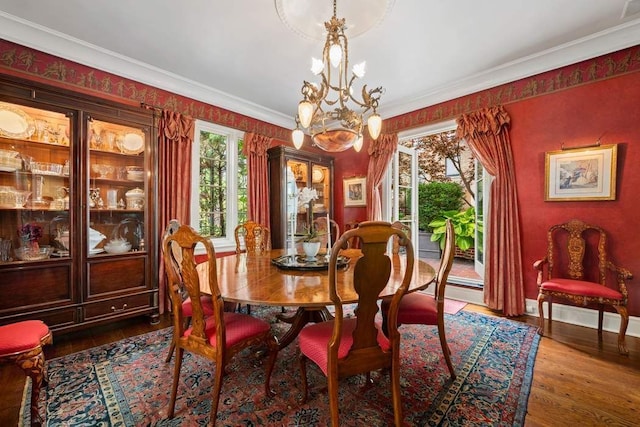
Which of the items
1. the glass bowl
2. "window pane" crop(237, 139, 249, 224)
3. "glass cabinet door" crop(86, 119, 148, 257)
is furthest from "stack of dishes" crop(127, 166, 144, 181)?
"window pane" crop(237, 139, 249, 224)

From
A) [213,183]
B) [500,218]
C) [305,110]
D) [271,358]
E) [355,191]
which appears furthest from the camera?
[355,191]

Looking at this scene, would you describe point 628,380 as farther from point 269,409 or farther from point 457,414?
point 269,409

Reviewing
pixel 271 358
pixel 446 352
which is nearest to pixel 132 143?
pixel 271 358

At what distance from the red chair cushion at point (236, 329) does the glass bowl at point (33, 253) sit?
172 centimetres

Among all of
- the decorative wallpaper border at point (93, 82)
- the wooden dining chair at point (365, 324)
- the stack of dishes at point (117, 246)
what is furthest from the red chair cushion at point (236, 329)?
the decorative wallpaper border at point (93, 82)

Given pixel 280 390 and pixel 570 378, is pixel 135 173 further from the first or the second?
pixel 570 378

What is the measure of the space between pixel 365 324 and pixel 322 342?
262 mm

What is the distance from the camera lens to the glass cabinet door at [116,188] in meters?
2.58

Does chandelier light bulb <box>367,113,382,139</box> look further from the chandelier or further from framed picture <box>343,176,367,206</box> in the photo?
framed picture <box>343,176,367,206</box>

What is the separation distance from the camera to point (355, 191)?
4.52 metres

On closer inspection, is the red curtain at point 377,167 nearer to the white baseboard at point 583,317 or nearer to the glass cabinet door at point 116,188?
the white baseboard at point 583,317

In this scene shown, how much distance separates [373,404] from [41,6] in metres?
3.65

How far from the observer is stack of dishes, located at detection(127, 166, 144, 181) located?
2791mm

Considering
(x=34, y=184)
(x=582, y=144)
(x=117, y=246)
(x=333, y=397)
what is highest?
(x=582, y=144)
